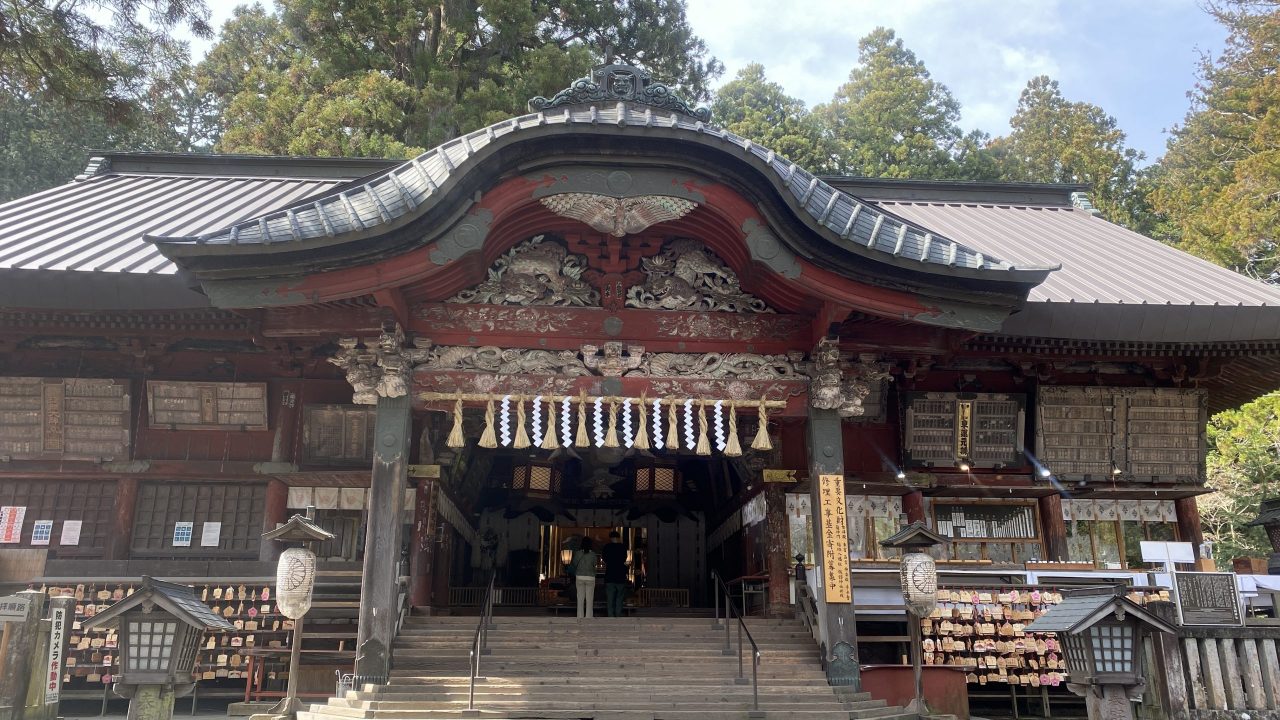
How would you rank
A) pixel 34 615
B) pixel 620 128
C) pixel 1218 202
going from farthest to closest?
pixel 1218 202 → pixel 620 128 → pixel 34 615

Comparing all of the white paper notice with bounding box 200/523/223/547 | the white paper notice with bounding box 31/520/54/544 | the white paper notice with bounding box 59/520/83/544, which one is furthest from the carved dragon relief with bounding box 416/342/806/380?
the white paper notice with bounding box 31/520/54/544

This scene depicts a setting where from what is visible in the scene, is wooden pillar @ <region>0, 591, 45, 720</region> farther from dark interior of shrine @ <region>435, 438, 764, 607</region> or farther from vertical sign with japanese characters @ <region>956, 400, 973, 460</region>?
vertical sign with japanese characters @ <region>956, 400, 973, 460</region>

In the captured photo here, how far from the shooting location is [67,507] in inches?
480

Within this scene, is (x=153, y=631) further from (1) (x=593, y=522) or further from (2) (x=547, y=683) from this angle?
(1) (x=593, y=522)

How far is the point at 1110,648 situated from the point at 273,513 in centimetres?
1005

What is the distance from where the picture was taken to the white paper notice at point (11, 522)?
11977 mm

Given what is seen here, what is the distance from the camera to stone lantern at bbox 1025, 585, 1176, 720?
7.02 metres

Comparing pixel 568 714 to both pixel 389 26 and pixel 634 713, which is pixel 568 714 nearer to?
pixel 634 713

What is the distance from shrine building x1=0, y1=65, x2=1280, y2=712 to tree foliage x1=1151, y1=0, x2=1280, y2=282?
1332 cm

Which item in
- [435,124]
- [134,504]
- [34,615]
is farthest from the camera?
[435,124]

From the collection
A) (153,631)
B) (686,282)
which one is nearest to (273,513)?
(153,631)

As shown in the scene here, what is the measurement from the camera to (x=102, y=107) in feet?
30.1

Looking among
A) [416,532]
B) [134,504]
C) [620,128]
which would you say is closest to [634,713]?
[416,532]

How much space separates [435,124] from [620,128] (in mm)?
15710
